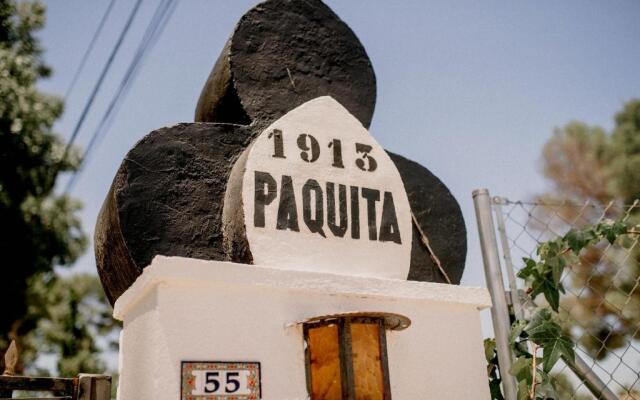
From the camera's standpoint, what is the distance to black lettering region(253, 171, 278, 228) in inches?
115

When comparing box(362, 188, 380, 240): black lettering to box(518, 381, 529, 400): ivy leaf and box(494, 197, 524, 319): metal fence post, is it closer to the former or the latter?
box(494, 197, 524, 319): metal fence post

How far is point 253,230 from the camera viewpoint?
9.47 ft

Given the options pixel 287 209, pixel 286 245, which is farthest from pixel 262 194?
pixel 286 245

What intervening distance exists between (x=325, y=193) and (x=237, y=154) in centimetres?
54

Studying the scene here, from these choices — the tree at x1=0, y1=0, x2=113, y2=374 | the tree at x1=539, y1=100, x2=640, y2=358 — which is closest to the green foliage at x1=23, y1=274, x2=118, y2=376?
the tree at x1=0, y1=0, x2=113, y2=374

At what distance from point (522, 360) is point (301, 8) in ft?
8.14

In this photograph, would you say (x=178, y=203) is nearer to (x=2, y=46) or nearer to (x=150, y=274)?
(x=150, y=274)

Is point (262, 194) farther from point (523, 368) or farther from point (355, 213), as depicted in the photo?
point (523, 368)

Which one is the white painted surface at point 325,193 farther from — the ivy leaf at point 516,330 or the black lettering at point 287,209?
the ivy leaf at point 516,330

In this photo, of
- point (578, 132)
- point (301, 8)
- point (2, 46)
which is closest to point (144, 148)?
point (301, 8)

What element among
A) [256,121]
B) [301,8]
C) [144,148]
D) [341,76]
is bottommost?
[144,148]

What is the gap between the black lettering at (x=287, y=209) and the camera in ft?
9.89

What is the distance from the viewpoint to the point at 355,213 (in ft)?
10.8

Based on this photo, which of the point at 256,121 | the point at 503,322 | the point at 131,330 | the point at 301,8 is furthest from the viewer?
the point at 301,8
